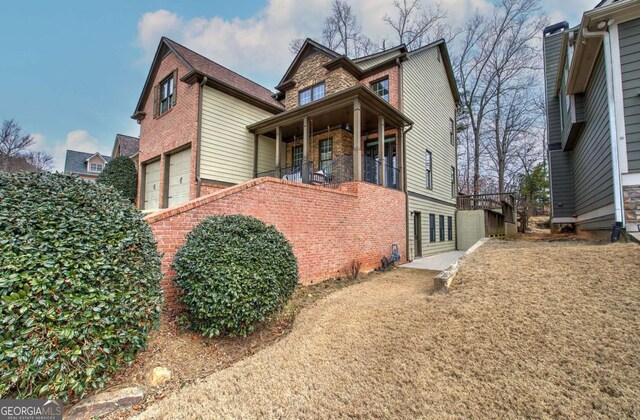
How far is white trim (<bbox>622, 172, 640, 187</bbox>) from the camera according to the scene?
5.14m

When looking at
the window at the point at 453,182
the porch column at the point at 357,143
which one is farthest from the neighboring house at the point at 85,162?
the window at the point at 453,182

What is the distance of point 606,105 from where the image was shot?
18.5 feet

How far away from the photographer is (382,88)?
444 inches

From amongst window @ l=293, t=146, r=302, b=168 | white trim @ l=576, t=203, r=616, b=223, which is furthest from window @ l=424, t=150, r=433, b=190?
window @ l=293, t=146, r=302, b=168

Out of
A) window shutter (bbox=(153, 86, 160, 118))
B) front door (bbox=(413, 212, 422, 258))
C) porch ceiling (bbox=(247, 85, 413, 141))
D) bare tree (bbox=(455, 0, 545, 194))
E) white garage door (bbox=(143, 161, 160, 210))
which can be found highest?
bare tree (bbox=(455, 0, 545, 194))

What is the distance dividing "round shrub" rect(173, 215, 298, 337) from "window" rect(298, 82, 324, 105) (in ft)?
31.5

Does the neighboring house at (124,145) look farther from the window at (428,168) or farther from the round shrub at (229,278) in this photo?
the round shrub at (229,278)

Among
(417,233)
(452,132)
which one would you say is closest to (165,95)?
(417,233)

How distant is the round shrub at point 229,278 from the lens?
340cm

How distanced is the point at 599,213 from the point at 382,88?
7918mm

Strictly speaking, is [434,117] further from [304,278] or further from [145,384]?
[145,384]

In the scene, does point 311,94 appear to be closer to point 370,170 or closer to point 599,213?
point 370,170

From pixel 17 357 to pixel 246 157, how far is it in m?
9.36

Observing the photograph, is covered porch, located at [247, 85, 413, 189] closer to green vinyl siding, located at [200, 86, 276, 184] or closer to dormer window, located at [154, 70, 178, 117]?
green vinyl siding, located at [200, 86, 276, 184]
